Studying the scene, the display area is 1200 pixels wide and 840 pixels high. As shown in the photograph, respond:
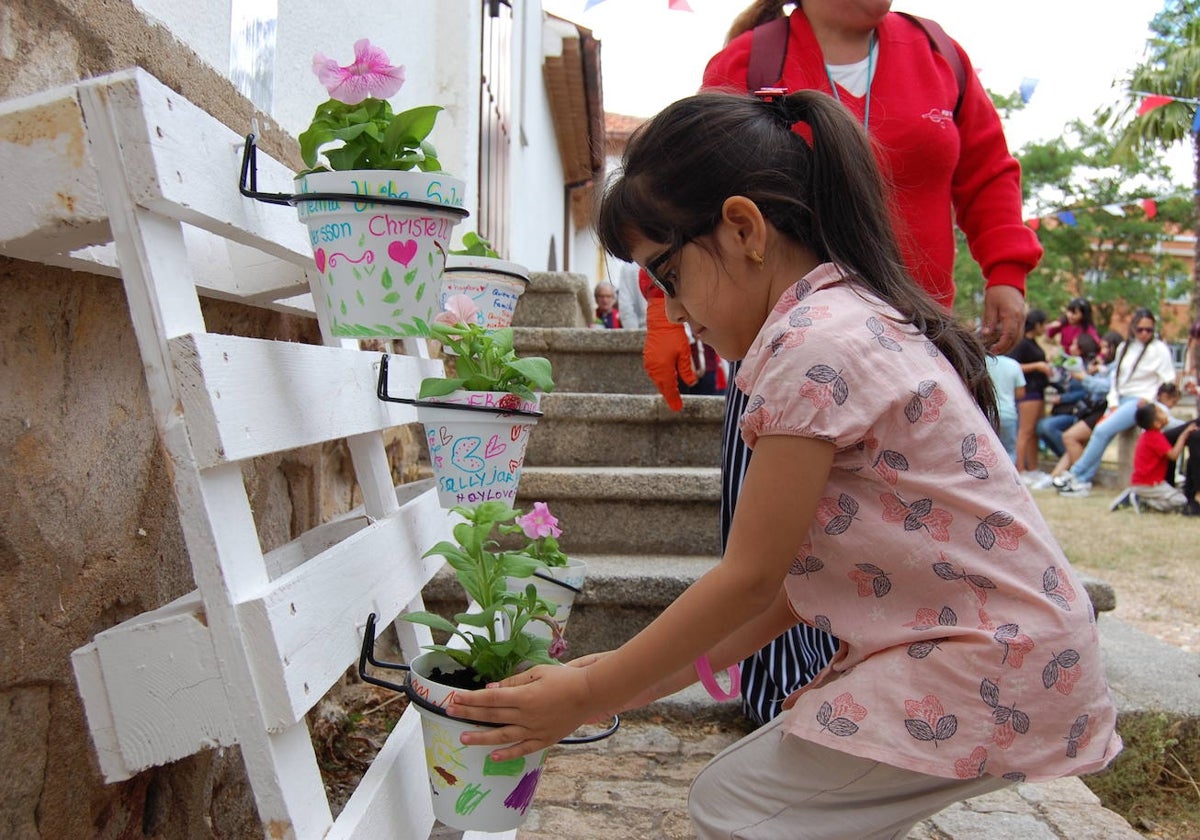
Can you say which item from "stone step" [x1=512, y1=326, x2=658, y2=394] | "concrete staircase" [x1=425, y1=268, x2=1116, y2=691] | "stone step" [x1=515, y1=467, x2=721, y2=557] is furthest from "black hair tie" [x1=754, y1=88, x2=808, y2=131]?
"stone step" [x1=512, y1=326, x2=658, y2=394]

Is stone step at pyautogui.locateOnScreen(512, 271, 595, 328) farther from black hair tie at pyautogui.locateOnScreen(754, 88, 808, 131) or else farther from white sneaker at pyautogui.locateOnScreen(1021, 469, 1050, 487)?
white sneaker at pyautogui.locateOnScreen(1021, 469, 1050, 487)

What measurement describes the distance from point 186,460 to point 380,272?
1.22 feet

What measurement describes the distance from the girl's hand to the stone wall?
45cm

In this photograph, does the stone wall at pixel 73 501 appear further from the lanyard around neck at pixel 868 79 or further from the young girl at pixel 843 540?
the lanyard around neck at pixel 868 79

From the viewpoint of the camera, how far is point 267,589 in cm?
91

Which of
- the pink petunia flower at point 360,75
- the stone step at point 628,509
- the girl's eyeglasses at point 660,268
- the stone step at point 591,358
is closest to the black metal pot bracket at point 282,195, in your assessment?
the pink petunia flower at point 360,75

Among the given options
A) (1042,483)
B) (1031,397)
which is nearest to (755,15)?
(1042,483)

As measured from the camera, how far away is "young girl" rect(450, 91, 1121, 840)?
972mm

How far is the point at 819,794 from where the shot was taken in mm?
1038

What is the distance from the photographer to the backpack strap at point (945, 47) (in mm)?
2029

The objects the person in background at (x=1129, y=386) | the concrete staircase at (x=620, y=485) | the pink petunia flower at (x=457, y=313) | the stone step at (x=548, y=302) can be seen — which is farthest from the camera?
the person in background at (x=1129, y=386)

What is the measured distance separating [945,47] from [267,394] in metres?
1.71

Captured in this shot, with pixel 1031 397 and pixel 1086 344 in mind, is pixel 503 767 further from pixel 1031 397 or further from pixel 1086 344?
pixel 1086 344

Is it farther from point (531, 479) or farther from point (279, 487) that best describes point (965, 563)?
point (531, 479)
